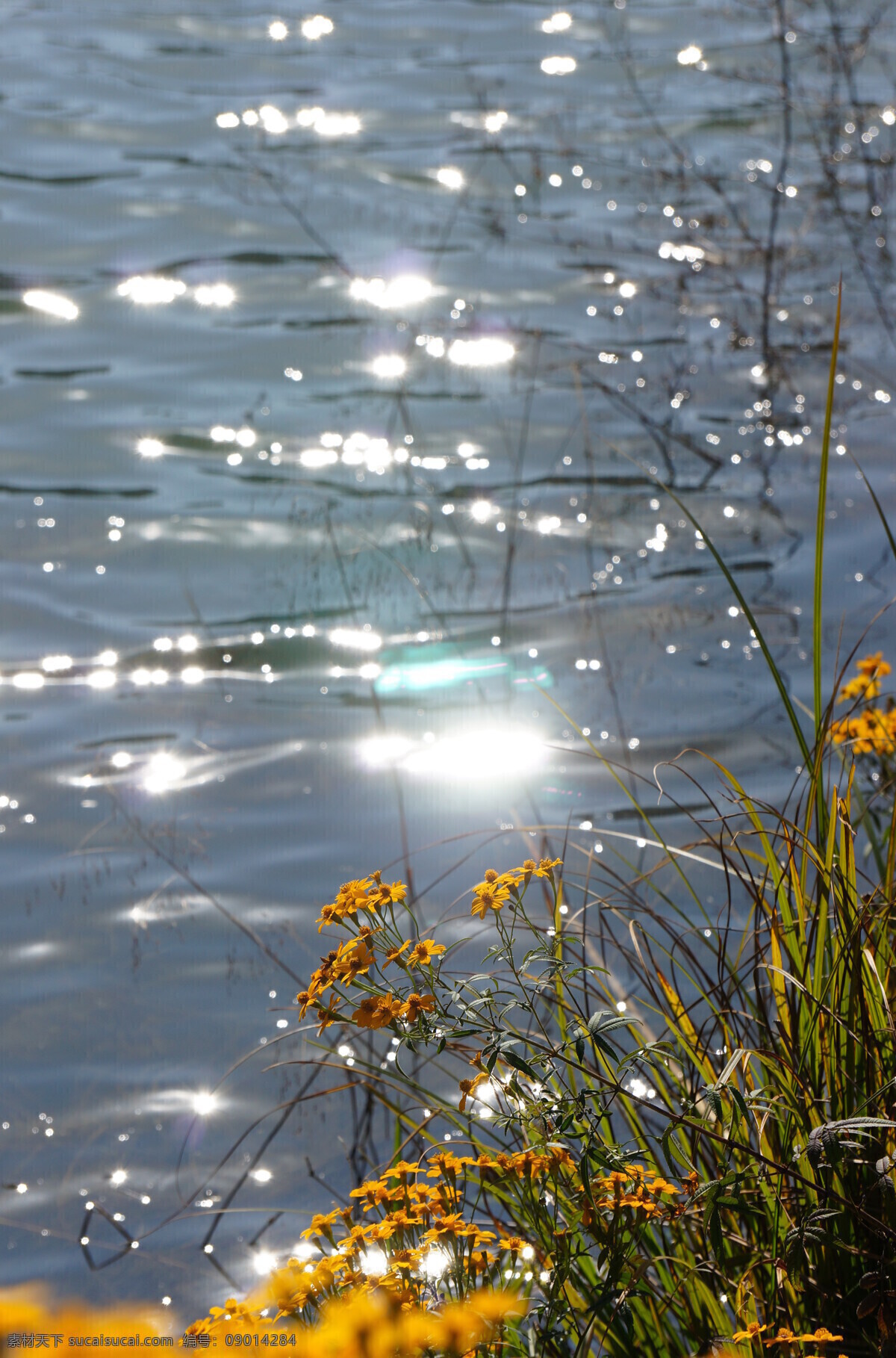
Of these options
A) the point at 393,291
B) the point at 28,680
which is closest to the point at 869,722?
the point at 28,680

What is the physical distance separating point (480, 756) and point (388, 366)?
8.47 ft

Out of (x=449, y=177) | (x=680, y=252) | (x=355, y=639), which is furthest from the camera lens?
(x=449, y=177)

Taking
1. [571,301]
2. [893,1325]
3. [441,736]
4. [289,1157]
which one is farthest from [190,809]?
[571,301]

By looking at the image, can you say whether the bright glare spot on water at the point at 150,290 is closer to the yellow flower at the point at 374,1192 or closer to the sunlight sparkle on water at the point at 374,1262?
the sunlight sparkle on water at the point at 374,1262

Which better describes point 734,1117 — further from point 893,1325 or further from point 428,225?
point 428,225

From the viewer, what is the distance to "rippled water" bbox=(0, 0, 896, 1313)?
2.44 m

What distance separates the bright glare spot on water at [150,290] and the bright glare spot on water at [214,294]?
0.09 meters

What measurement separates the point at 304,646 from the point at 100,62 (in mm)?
5980

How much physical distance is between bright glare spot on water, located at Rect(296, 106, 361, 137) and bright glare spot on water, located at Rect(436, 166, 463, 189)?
2.35ft

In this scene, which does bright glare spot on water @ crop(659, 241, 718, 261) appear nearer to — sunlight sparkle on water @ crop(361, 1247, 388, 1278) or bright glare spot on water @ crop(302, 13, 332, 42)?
bright glare spot on water @ crop(302, 13, 332, 42)

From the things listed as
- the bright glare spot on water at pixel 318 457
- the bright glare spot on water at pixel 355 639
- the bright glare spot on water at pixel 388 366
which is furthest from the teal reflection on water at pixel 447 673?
the bright glare spot on water at pixel 388 366

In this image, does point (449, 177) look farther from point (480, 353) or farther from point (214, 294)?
point (480, 353)

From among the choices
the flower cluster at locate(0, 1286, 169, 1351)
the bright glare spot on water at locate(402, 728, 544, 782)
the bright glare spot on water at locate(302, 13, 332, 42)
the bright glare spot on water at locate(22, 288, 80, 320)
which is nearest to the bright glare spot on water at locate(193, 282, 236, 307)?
the bright glare spot on water at locate(22, 288, 80, 320)

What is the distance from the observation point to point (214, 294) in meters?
5.75
